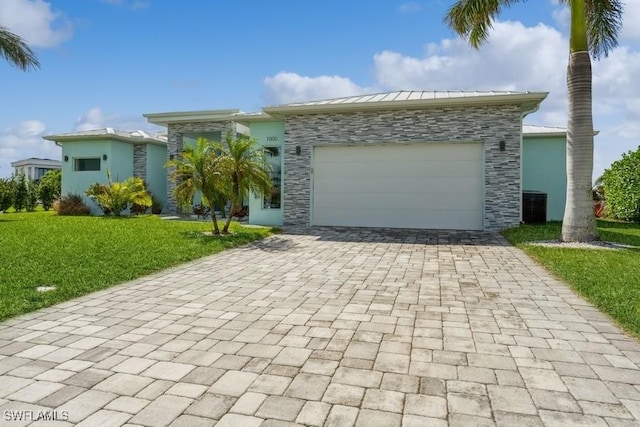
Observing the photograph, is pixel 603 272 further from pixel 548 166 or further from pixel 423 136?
pixel 548 166

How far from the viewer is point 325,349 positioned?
3.49 m

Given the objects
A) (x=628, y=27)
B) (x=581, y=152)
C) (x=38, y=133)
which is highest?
(x=628, y=27)

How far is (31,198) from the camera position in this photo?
72.6 ft

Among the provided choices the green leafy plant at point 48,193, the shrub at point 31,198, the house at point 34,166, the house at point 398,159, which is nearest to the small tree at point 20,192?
the shrub at point 31,198

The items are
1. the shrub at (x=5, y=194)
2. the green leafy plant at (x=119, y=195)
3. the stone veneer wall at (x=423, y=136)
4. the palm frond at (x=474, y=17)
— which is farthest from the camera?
the shrub at (x=5, y=194)

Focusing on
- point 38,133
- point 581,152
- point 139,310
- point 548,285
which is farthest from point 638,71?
point 38,133

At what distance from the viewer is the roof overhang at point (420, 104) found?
11680 mm

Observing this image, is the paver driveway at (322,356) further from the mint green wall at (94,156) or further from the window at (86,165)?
the window at (86,165)

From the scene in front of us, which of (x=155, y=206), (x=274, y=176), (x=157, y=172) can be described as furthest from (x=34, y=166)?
(x=274, y=176)

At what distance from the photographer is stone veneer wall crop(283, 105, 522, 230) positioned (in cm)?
1218

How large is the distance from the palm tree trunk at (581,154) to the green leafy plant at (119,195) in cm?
1532

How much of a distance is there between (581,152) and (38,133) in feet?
75.5

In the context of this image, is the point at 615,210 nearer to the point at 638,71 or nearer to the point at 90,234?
the point at 638,71

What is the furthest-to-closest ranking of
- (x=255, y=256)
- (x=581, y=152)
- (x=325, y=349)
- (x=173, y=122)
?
(x=173, y=122), (x=581, y=152), (x=255, y=256), (x=325, y=349)
